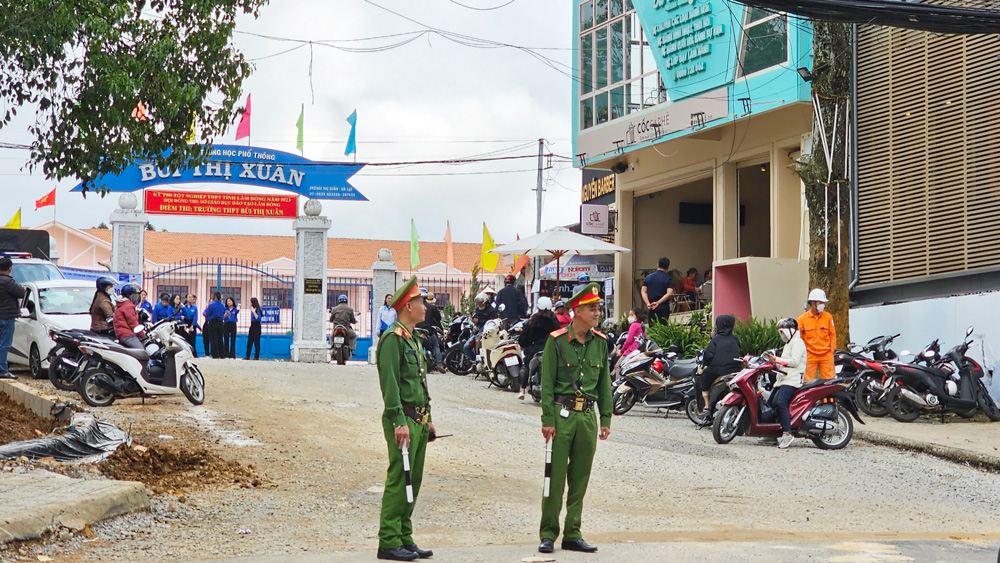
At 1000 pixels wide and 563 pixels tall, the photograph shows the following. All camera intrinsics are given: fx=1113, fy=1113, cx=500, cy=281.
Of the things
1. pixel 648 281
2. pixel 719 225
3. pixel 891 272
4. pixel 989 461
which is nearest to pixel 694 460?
pixel 989 461

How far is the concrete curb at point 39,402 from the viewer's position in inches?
454

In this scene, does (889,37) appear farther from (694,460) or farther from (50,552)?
(50,552)

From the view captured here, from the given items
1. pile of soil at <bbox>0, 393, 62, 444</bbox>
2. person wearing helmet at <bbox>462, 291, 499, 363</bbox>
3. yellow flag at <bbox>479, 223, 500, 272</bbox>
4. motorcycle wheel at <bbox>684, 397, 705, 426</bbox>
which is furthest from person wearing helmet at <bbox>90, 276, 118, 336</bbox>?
yellow flag at <bbox>479, 223, 500, 272</bbox>

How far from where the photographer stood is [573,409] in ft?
22.0

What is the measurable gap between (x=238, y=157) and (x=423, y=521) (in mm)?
18487

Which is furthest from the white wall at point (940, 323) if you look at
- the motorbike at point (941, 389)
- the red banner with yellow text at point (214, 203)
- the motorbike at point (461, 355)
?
the red banner with yellow text at point (214, 203)

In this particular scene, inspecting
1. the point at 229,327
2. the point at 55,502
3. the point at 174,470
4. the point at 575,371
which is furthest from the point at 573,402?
the point at 229,327

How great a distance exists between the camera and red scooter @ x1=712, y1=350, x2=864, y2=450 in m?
12.2

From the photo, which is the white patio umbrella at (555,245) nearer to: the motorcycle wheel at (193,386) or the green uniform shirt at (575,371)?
the motorcycle wheel at (193,386)

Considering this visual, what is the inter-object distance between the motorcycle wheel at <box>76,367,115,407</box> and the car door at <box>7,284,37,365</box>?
424 centimetres

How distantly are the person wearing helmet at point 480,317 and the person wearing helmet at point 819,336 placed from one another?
6744 mm

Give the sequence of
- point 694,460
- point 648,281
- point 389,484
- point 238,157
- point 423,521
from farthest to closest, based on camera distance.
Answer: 1. point 238,157
2. point 648,281
3. point 694,460
4. point 423,521
5. point 389,484

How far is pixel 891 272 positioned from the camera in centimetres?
1744

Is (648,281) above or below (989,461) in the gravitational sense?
above
